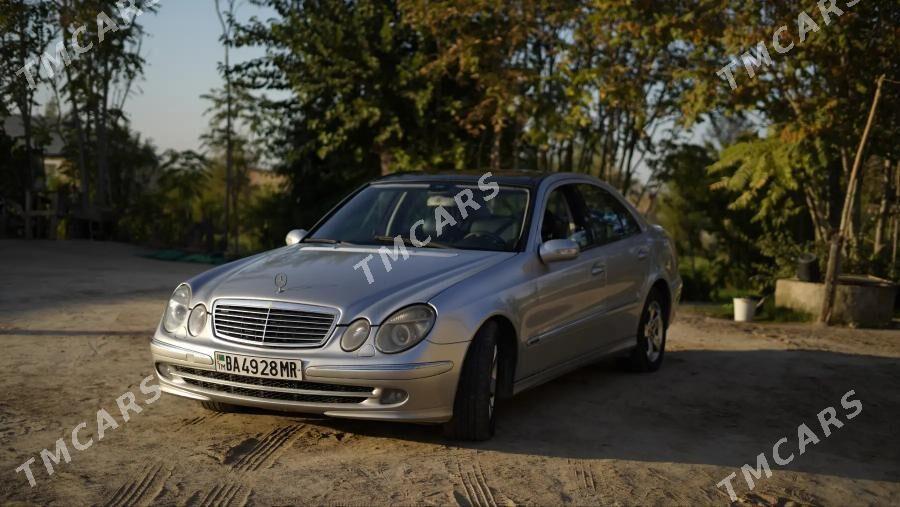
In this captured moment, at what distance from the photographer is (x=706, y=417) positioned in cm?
689

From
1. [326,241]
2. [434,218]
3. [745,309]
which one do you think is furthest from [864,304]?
[326,241]

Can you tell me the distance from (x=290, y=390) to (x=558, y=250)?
6.73ft

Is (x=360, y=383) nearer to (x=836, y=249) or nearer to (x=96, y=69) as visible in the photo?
(x=836, y=249)

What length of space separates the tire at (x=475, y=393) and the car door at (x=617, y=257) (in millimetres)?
1859

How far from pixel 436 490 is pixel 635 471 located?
1154mm

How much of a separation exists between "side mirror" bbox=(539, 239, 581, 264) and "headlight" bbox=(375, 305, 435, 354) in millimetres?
1326

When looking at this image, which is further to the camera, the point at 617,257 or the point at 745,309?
the point at 745,309

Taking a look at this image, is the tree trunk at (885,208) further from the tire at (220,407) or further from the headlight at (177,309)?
the headlight at (177,309)

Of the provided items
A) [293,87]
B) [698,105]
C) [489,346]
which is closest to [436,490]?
[489,346]

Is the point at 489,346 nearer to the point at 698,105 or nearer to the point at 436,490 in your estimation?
the point at 436,490

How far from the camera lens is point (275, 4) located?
21.7m

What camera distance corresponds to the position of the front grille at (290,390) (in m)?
5.46

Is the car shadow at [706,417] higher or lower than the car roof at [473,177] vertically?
lower

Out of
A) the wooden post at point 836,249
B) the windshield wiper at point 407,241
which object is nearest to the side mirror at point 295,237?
the windshield wiper at point 407,241
